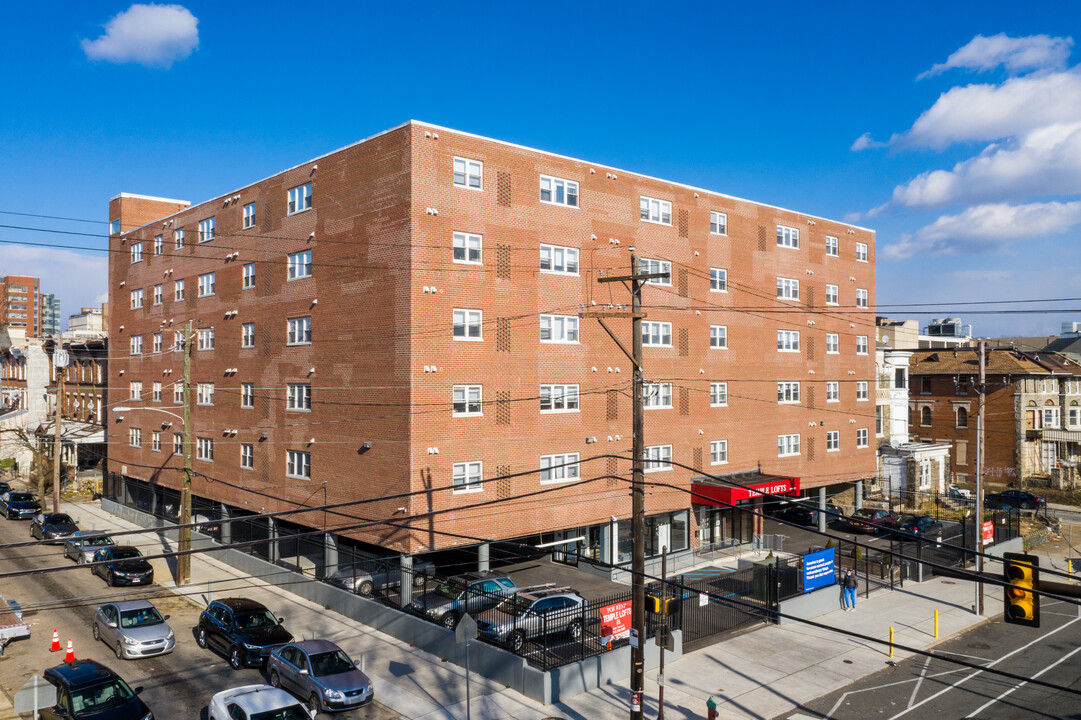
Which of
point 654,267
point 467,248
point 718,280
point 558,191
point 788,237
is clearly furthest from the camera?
point 788,237

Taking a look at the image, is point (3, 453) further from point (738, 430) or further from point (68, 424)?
point (738, 430)

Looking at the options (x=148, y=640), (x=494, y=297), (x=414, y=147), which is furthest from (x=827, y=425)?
(x=148, y=640)

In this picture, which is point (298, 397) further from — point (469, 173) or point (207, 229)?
point (207, 229)

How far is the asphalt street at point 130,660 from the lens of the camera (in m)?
21.4

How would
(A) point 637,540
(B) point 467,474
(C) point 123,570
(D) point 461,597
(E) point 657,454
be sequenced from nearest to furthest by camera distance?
1. (A) point 637,540
2. (D) point 461,597
3. (B) point 467,474
4. (C) point 123,570
5. (E) point 657,454

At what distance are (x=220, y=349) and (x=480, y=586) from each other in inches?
904

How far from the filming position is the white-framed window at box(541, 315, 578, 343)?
34.4 meters

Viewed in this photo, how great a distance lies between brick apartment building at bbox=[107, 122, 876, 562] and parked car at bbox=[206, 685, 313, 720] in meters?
6.82

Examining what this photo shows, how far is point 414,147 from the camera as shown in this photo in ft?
99.3

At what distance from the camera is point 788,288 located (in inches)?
1860

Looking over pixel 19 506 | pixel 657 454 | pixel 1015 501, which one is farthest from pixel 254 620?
pixel 1015 501

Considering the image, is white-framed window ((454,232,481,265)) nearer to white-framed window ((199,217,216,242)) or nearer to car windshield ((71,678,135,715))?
white-framed window ((199,217,216,242))

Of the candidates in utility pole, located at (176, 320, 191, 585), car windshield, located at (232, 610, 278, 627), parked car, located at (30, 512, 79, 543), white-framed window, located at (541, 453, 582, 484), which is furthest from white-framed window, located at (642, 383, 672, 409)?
parked car, located at (30, 512, 79, 543)

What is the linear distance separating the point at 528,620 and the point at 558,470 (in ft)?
34.3
